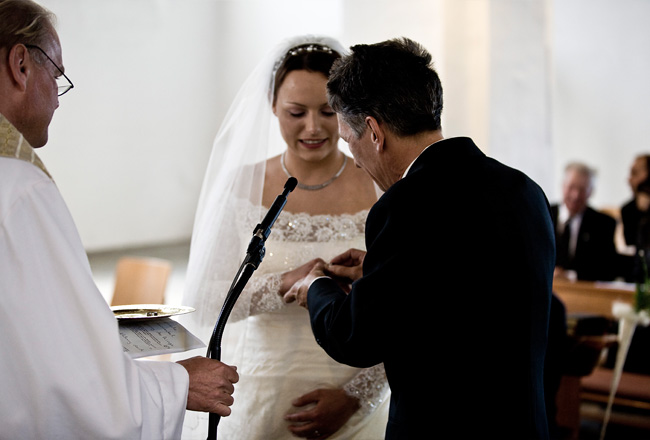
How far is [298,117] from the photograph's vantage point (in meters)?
2.60

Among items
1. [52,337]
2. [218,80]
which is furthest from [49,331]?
[218,80]

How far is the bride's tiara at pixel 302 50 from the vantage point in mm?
2643

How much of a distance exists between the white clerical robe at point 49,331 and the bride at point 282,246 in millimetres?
1050

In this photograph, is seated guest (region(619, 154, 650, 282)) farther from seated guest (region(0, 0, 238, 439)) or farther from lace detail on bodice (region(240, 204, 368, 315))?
seated guest (region(0, 0, 238, 439))

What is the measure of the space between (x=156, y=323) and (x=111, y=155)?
6.42 meters

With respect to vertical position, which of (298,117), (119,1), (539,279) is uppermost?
(119,1)

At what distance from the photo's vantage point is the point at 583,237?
21.3 feet

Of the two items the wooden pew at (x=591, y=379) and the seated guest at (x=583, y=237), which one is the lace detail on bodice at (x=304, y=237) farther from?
the seated guest at (x=583, y=237)

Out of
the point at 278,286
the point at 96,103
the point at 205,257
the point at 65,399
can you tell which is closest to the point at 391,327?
the point at 65,399

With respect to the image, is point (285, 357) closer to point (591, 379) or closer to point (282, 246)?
point (282, 246)

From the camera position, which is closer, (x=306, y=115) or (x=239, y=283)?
(x=239, y=283)

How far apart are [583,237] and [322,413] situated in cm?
483

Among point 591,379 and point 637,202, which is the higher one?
point 637,202

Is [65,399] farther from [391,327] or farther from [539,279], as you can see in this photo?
[539,279]
